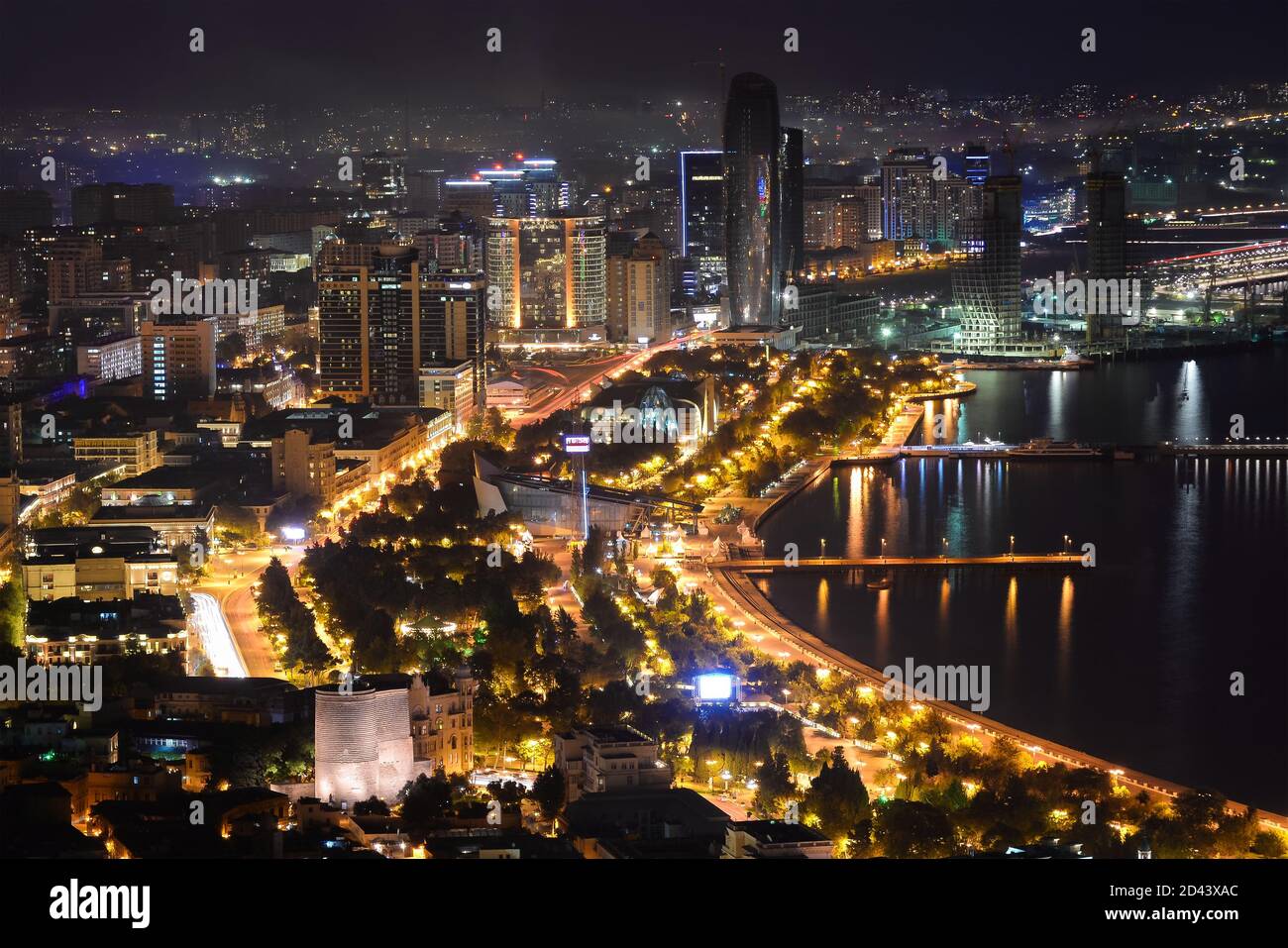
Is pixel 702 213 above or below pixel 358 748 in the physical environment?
above

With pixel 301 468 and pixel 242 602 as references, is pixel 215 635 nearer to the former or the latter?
pixel 242 602

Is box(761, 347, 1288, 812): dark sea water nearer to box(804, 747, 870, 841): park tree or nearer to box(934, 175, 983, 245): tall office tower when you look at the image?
box(804, 747, 870, 841): park tree

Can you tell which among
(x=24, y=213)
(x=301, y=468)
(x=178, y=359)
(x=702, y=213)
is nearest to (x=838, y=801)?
(x=301, y=468)

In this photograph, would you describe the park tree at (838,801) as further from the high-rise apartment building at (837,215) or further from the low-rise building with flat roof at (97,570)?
the high-rise apartment building at (837,215)

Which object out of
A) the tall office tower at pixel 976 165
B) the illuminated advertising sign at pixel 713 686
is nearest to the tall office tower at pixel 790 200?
the tall office tower at pixel 976 165

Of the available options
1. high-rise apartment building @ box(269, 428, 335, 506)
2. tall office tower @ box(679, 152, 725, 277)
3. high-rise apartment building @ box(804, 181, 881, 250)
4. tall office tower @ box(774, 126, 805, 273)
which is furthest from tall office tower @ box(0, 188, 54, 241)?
high-rise apartment building @ box(804, 181, 881, 250)

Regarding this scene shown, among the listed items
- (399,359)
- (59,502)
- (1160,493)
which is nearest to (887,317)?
(399,359)
